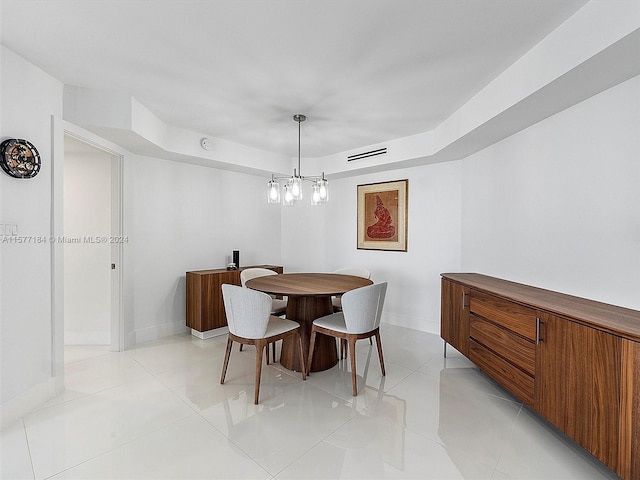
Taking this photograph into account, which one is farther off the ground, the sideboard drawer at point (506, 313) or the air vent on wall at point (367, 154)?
the air vent on wall at point (367, 154)

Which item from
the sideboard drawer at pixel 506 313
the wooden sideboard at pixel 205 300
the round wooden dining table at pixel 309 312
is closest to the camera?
the sideboard drawer at pixel 506 313

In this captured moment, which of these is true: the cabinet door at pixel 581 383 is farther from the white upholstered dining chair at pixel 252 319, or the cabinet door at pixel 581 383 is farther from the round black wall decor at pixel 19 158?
the round black wall decor at pixel 19 158

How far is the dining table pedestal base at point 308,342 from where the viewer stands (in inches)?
117

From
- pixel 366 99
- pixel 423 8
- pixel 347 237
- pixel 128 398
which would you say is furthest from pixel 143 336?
pixel 423 8

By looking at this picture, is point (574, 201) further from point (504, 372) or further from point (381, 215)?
point (381, 215)

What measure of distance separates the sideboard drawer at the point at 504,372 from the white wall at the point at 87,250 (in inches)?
161

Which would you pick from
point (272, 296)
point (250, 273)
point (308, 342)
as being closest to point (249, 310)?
point (308, 342)

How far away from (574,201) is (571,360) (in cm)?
120

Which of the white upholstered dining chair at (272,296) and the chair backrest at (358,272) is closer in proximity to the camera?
the white upholstered dining chair at (272,296)

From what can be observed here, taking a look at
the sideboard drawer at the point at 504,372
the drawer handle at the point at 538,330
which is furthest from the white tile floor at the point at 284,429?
the drawer handle at the point at 538,330

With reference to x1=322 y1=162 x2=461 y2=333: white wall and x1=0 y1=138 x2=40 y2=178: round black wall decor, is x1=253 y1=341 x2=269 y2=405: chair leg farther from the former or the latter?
x1=322 y1=162 x2=461 y2=333: white wall

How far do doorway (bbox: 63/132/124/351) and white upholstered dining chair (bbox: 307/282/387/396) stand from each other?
274cm

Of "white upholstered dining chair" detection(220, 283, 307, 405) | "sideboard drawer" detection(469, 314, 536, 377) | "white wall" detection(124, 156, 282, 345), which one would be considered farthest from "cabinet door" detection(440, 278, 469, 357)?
"white wall" detection(124, 156, 282, 345)

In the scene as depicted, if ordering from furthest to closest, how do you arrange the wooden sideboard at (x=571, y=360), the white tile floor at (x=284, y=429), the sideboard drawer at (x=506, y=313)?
the sideboard drawer at (x=506, y=313) → the white tile floor at (x=284, y=429) → the wooden sideboard at (x=571, y=360)
